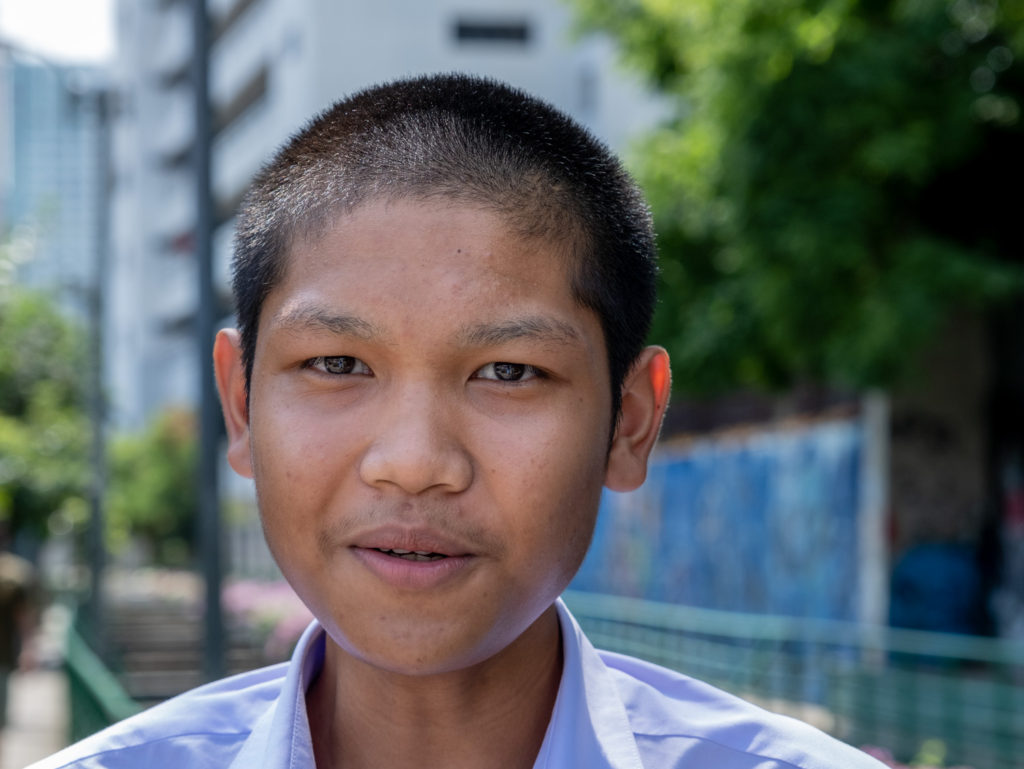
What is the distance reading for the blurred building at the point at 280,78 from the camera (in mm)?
41438

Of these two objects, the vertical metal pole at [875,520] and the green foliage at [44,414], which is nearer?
the vertical metal pole at [875,520]

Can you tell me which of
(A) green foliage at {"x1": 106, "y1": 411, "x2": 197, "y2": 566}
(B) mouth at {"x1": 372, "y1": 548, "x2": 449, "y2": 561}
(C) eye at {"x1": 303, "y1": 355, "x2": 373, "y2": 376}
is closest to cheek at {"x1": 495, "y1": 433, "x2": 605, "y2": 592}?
(B) mouth at {"x1": 372, "y1": 548, "x2": 449, "y2": 561}

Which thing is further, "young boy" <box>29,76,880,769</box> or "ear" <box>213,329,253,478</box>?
"ear" <box>213,329,253,478</box>

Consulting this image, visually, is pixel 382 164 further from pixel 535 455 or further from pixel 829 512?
pixel 829 512

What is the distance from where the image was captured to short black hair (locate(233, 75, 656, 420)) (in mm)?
1854

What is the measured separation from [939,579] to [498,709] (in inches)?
558

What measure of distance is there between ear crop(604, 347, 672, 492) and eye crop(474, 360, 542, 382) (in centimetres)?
24

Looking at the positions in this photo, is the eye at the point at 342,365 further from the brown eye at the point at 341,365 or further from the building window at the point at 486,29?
the building window at the point at 486,29

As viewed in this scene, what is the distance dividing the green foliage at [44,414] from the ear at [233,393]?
16.1 metres

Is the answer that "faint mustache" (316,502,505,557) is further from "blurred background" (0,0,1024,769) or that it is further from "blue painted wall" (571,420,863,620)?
"blue painted wall" (571,420,863,620)

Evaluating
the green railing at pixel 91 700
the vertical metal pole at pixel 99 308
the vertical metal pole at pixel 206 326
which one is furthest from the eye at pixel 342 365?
the vertical metal pole at pixel 99 308

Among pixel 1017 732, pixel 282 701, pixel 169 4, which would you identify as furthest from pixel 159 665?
pixel 169 4

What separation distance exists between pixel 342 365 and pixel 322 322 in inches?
2.3

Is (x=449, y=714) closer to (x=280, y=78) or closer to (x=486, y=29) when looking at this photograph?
(x=280, y=78)
